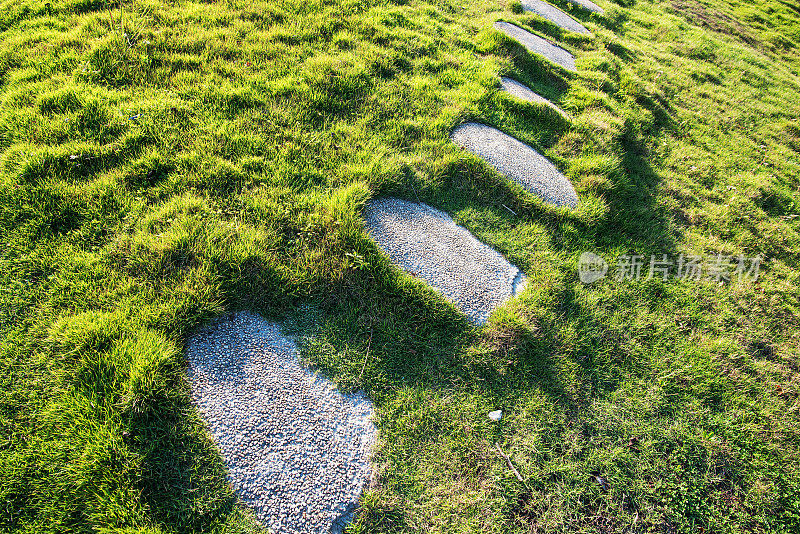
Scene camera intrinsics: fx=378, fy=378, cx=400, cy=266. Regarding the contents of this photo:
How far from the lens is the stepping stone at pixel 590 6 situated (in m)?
12.0

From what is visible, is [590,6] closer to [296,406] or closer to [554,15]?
[554,15]

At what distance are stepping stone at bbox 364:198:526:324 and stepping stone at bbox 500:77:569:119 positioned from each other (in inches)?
137

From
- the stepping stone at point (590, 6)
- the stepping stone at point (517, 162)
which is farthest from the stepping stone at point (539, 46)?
the stepping stone at point (590, 6)

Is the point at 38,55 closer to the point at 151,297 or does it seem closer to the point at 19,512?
the point at 151,297

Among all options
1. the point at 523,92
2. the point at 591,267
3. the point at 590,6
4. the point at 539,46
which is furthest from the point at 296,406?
the point at 590,6

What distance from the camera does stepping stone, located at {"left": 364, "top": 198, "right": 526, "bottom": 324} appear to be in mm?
4148

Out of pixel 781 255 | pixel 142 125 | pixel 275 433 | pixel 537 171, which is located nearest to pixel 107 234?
pixel 142 125

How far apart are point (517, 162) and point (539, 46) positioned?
4.82 m

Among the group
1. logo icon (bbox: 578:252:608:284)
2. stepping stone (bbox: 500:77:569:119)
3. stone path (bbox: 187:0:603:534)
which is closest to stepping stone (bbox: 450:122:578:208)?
logo icon (bbox: 578:252:608:284)

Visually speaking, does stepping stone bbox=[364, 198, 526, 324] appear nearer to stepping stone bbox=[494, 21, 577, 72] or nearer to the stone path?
the stone path

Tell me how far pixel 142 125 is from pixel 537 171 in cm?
524

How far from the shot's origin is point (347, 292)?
3871 millimetres

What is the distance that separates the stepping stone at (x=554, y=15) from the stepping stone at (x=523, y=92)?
15.0 ft

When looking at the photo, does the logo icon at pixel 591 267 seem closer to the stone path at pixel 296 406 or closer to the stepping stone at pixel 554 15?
the stone path at pixel 296 406
